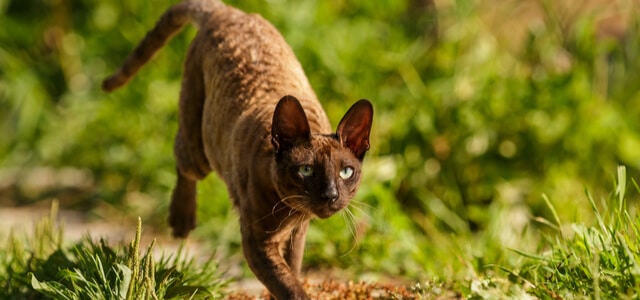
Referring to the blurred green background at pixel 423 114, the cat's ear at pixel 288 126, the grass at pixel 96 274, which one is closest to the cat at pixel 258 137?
the cat's ear at pixel 288 126

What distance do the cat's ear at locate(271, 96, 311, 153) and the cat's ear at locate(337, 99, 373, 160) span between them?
0.13 metres

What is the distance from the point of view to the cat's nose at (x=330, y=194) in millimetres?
3066

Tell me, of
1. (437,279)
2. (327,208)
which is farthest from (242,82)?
(437,279)

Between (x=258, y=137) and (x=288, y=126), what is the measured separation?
311mm

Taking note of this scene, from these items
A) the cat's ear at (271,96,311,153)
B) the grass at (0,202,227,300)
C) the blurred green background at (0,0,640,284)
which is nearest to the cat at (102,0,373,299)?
the cat's ear at (271,96,311,153)

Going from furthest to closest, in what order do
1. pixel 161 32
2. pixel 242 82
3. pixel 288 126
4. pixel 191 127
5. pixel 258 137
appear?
pixel 161 32
pixel 191 127
pixel 242 82
pixel 258 137
pixel 288 126

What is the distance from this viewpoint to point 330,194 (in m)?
3.06

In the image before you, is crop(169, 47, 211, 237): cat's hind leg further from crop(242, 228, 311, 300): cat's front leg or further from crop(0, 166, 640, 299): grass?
crop(242, 228, 311, 300): cat's front leg

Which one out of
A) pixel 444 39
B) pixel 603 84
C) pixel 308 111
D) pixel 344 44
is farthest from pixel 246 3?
pixel 308 111

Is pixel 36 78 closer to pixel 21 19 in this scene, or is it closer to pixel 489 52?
pixel 21 19

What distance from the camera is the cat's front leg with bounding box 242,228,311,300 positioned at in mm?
3289

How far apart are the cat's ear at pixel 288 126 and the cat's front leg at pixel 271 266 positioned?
410 millimetres

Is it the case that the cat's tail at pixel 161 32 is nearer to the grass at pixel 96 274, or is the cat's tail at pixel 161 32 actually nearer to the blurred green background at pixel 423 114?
the grass at pixel 96 274

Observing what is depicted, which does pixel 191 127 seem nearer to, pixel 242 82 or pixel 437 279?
pixel 242 82
